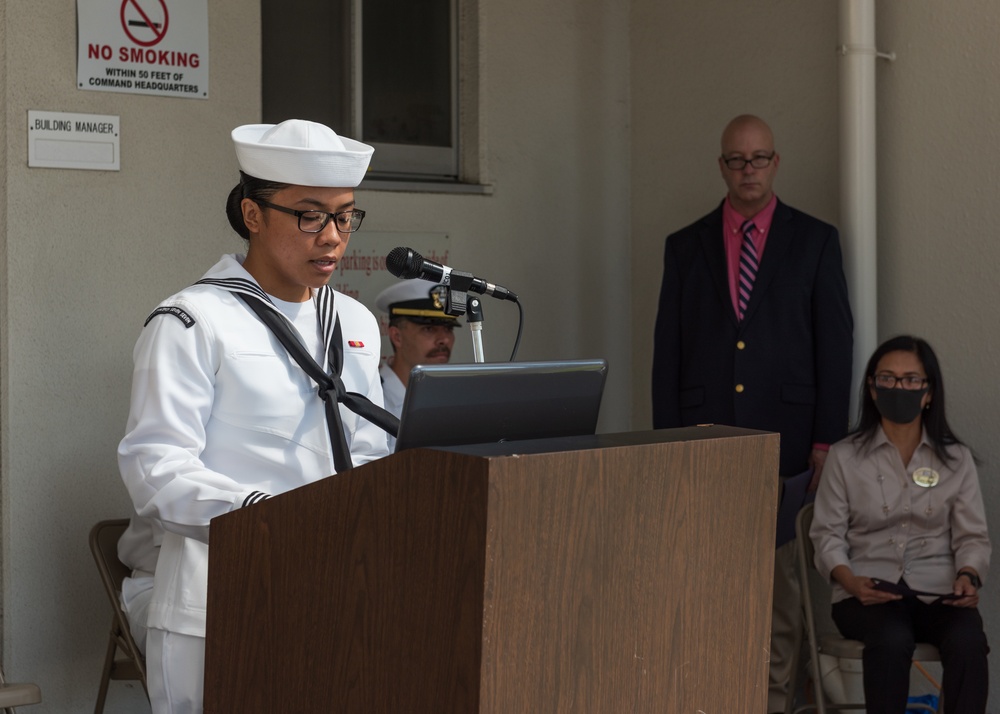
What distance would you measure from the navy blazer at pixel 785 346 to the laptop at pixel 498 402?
8.38ft

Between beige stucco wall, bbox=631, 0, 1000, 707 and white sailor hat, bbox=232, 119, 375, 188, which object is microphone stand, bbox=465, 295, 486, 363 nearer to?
white sailor hat, bbox=232, 119, 375, 188

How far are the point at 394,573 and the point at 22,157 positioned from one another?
2699 millimetres

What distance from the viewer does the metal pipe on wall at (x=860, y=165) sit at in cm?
429

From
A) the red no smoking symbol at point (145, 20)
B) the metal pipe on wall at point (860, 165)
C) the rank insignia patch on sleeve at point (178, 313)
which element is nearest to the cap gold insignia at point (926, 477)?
the metal pipe on wall at point (860, 165)

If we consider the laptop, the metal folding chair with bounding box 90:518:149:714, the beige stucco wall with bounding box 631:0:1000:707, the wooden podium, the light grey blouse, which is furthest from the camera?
the beige stucco wall with bounding box 631:0:1000:707

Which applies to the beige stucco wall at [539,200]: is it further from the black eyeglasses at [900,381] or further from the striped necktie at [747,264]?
the striped necktie at [747,264]

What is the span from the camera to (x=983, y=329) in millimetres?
4090

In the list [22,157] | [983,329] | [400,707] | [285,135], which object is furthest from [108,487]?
[983,329]

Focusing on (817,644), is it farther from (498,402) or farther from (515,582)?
(515,582)

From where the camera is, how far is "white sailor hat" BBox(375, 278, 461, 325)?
4324 mm

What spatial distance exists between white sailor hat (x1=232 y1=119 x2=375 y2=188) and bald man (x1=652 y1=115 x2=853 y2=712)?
229cm

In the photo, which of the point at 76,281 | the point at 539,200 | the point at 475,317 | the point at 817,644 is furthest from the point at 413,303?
the point at 475,317

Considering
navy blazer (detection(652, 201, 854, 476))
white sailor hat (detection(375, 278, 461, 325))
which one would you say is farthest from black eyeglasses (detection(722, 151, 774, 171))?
white sailor hat (detection(375, 278, 461, 325))

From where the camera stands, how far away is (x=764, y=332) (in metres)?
4.29
